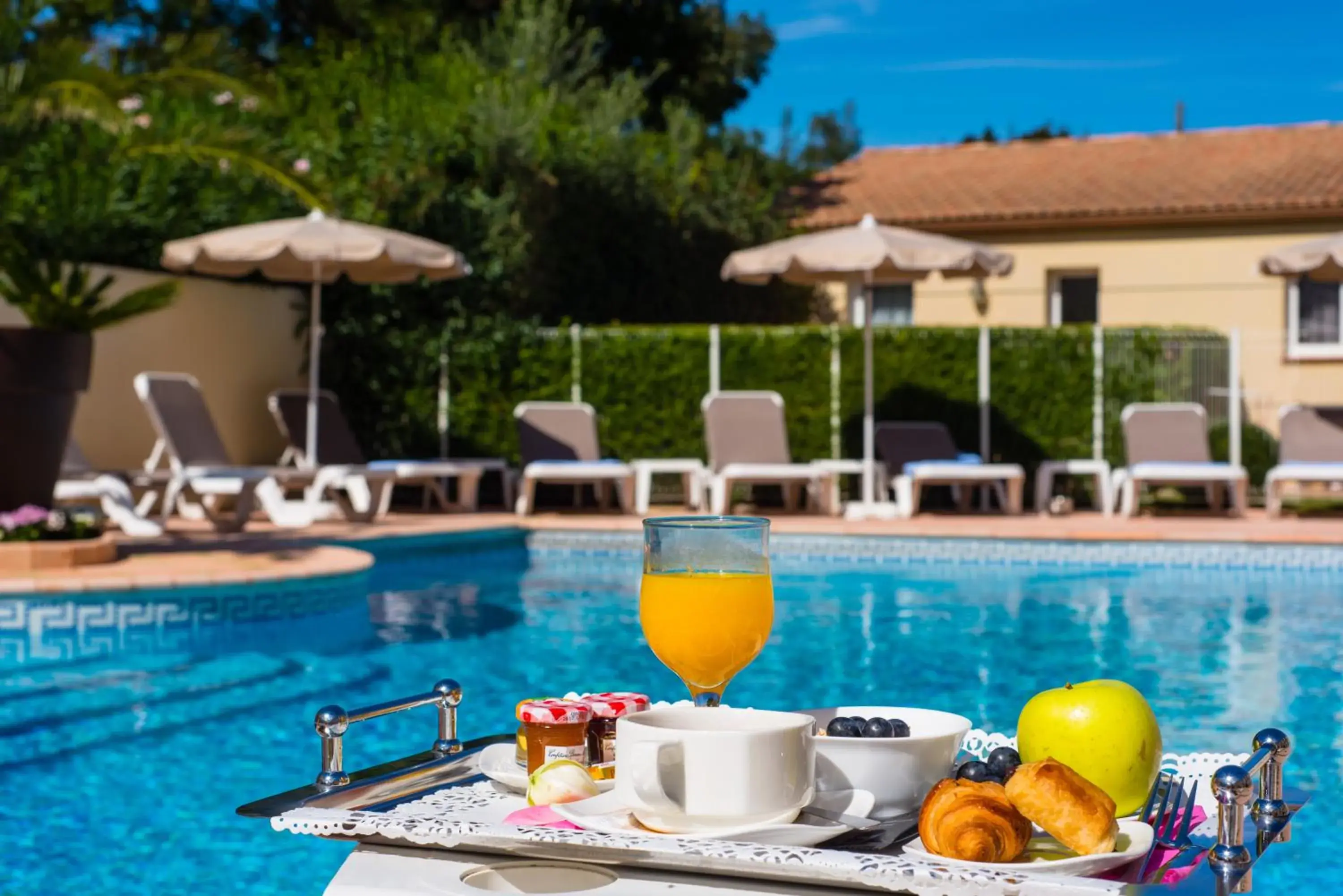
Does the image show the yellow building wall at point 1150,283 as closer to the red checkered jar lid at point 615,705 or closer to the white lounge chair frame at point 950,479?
the white lounge chair frame at point 950,479

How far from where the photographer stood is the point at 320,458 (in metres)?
12.8

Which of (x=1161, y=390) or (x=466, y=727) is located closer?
(x=466, y=727)

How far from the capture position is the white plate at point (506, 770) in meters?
1.70

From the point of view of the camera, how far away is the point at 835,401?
14.1 m

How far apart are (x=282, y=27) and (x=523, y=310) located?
13181 mm

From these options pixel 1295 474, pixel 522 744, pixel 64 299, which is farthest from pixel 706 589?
pixel 1295 474

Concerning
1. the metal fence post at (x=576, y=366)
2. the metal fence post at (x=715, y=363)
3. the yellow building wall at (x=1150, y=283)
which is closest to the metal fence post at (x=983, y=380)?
the metal fence post at (x=715, y=363)

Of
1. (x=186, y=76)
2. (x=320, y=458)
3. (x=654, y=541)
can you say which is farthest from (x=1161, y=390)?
(x=654, y=541)

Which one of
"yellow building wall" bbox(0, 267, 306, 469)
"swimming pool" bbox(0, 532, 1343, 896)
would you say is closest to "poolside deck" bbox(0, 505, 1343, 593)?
"swimming pool" bbox(0, 532, 1343, 896)

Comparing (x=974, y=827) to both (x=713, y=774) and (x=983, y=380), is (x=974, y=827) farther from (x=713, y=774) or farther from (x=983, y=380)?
(x=983, y=380)

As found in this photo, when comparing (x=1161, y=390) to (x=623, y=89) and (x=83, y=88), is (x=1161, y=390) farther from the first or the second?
(x=83, y=88)

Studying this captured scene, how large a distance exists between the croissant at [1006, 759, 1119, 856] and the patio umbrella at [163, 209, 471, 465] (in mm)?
10324

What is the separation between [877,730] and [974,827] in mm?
244

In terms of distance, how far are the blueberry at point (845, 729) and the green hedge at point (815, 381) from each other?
12.5 meters
